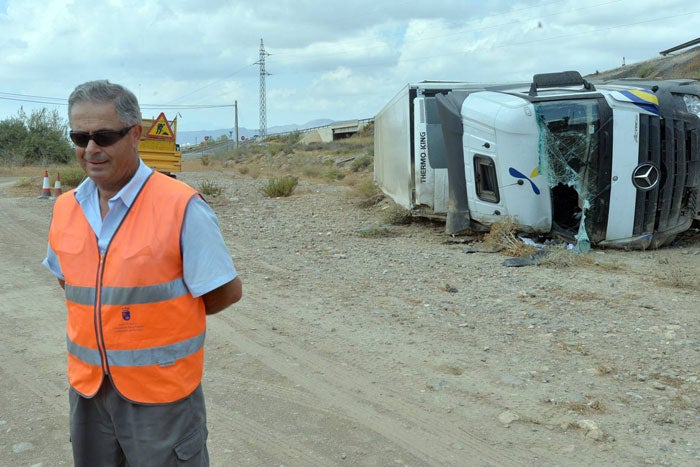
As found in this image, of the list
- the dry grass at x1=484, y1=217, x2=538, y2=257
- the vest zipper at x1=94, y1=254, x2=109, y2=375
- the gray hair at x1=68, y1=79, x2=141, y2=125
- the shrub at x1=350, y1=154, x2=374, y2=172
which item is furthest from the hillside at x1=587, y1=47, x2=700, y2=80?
the vest zipper at x1=94, y1=254, x2=109, y2=375

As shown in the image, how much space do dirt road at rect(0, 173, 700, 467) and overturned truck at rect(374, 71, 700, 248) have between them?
548 millimetres

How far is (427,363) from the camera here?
474cm

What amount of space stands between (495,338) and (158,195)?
12.2 ft

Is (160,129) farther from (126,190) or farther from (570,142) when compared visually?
(126,190)

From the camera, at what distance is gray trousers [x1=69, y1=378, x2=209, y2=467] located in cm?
211

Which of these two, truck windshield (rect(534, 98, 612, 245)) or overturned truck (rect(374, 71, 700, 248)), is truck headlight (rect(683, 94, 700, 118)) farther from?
truck windshield (rect(534, 98, 612, 245))

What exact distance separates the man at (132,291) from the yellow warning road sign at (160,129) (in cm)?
1230

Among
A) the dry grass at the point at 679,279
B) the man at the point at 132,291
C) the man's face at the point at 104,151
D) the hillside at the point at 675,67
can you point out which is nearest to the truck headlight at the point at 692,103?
the dry grass at the point at 679,279

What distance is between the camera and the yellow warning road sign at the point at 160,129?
45.8 feet

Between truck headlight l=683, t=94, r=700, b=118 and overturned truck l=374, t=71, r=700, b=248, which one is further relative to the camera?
truck headlight l=683, t=94, r=700, b=118

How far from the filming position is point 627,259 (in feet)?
26.0

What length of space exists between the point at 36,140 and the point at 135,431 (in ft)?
109

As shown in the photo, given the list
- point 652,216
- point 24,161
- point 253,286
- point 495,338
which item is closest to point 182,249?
point 495,338

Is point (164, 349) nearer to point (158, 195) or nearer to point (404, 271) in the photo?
point (158, 195)
